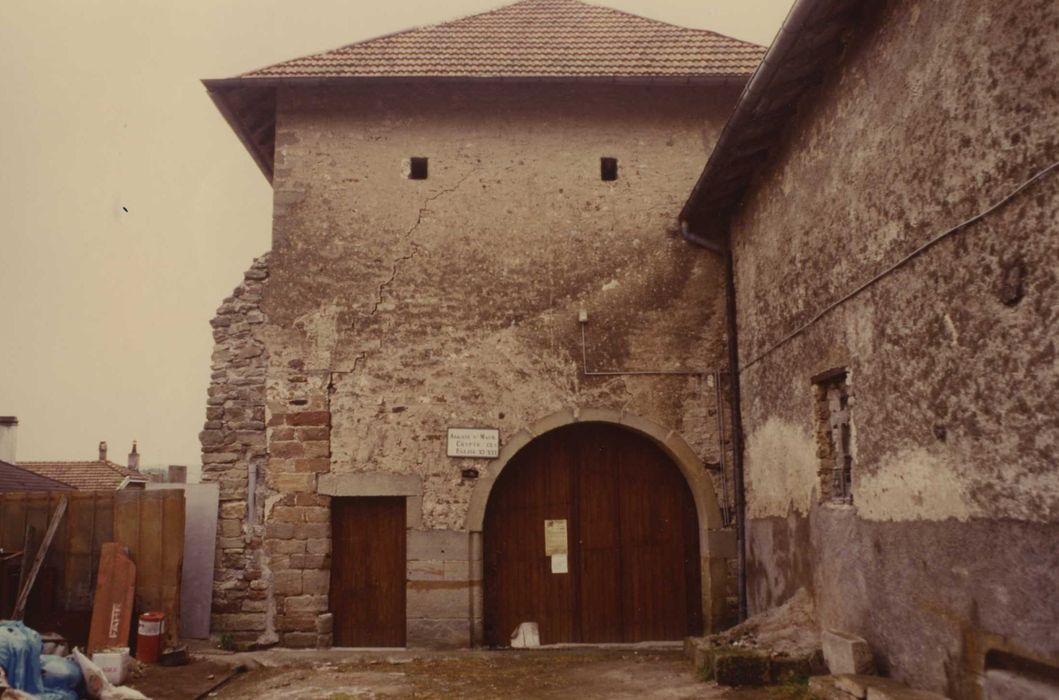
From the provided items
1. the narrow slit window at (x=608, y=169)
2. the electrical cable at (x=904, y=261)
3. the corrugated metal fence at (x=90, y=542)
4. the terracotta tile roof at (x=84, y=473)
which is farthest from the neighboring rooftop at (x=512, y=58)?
the terracotta tile roof at (x=84, y=473)

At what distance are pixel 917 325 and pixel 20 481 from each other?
18.1m

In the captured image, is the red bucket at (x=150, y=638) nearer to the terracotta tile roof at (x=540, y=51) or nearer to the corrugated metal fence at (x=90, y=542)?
the corrugated metal fence at (x=90, y=542)

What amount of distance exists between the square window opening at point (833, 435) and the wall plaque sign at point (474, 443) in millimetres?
3414

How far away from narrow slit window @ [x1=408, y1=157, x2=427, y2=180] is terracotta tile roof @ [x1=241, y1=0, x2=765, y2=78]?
0.88 m

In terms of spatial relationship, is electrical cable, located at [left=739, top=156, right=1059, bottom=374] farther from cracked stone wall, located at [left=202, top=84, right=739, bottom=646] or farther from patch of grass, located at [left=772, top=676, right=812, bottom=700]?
patch of grass, located at [left=772, top=676, right=812, bottom=700]

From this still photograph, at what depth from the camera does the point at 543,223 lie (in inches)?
365

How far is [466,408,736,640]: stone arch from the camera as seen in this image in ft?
28.9

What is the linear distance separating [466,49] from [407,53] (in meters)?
0.66

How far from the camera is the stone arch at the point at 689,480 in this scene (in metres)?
8.80

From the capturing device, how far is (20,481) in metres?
17.6

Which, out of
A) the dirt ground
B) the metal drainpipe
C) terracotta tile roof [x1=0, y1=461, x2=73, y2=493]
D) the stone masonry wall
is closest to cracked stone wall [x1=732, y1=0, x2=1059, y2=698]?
the dirt ground

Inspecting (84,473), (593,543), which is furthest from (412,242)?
(84,473)

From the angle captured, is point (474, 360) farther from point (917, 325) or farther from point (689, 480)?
point (917, 325)

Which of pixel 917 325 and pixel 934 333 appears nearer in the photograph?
pixel 934 333
